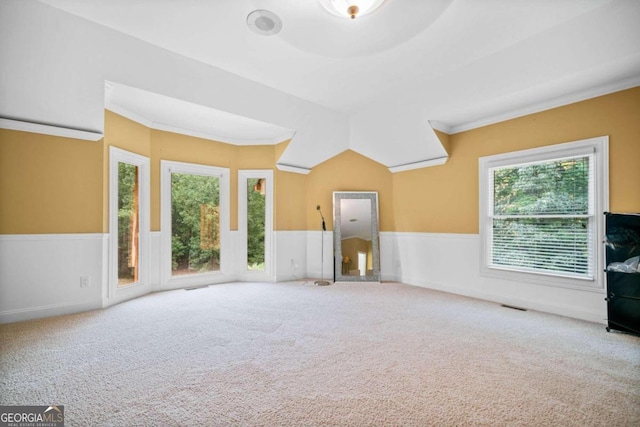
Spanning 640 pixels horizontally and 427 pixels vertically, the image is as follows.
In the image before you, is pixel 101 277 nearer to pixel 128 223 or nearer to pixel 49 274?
pixel 49 274

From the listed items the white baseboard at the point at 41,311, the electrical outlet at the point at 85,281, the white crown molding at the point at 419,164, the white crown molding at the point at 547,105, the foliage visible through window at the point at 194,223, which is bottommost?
the white baseboard at the point at 41,311

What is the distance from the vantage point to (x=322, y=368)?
205cm

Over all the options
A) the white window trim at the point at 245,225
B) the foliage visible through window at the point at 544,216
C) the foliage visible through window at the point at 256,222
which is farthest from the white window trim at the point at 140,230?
the foliage visible through window at the point at 544,216

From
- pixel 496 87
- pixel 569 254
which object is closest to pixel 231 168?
pixel 496 87

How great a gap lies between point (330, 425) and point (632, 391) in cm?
192

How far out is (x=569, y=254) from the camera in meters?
3.20

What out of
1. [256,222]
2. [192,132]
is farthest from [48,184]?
[256,222]

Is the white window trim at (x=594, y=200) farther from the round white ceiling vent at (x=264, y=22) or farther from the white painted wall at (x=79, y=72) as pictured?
the white painted wall at (x=79, y=72)

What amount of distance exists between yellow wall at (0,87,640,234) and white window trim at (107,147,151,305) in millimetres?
108

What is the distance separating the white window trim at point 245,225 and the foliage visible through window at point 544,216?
11.1 ft

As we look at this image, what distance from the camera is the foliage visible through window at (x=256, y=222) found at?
5.00m

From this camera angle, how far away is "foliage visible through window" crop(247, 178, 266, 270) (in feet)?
16.4

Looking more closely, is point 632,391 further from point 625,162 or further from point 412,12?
point 412,12

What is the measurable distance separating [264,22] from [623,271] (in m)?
3.97
